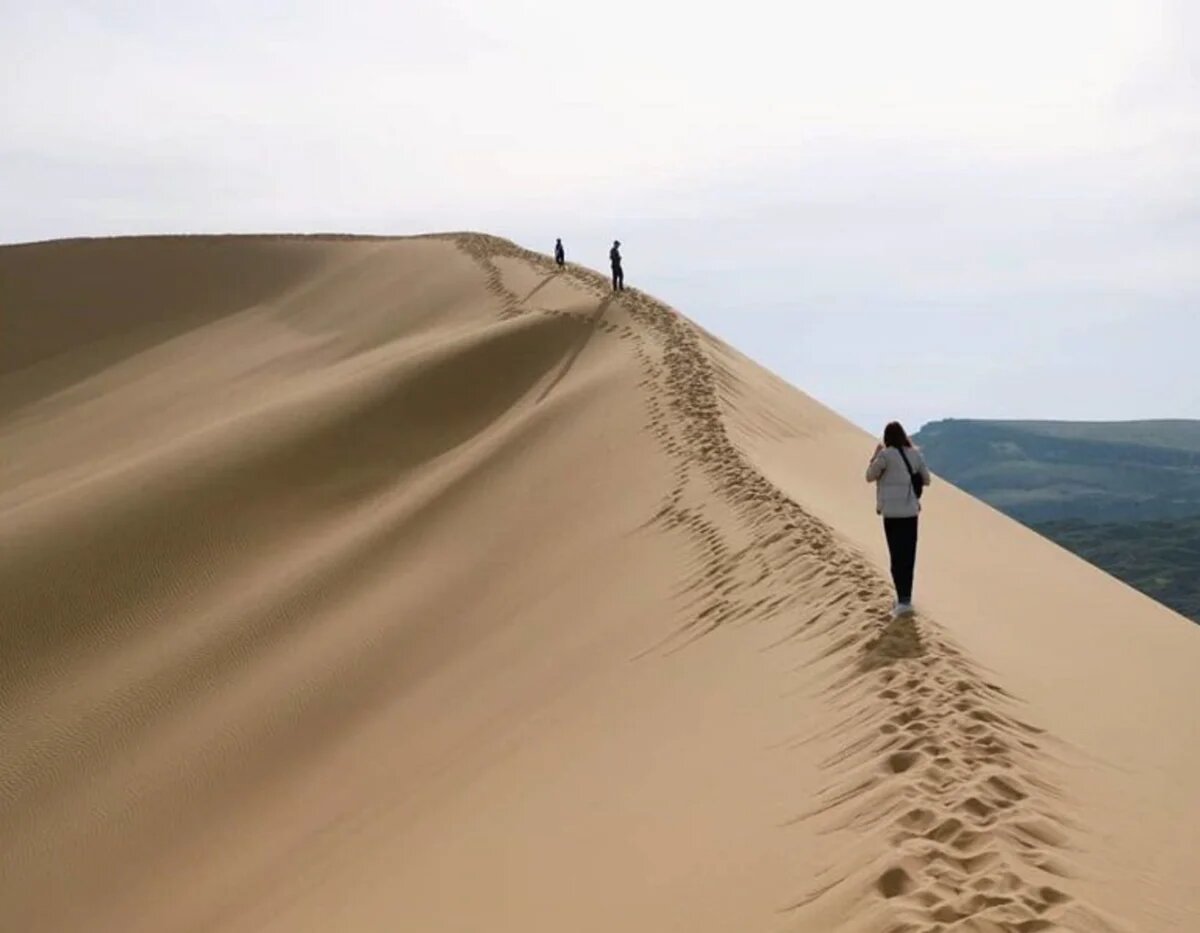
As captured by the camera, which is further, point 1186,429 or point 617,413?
point 1186,429

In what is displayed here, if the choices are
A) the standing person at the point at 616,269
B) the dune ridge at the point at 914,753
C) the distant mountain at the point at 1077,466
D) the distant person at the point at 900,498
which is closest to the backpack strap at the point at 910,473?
the distant person at the point at 900,498

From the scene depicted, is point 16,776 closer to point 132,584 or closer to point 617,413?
point 132,584

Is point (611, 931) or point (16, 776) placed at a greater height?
point (611, 931)

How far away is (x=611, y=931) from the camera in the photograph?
465 cm

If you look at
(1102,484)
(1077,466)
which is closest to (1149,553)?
(1102,484)

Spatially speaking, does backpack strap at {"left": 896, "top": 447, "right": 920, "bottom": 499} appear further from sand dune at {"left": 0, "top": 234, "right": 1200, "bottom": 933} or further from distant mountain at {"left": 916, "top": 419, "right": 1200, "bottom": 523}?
distant mountain at {"left": 916, "top": 419, "right": 1200, "bottom": 523}

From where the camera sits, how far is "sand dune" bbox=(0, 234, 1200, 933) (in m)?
4.72

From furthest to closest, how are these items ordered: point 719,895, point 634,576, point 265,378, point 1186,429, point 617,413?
point 1186,429
point 265,378
point 617,413
point 634,576
point 719,895

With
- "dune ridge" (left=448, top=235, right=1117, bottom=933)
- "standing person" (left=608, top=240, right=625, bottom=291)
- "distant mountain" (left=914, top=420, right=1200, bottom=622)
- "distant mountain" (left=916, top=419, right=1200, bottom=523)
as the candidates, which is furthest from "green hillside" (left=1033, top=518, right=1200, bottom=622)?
"dune ridge" (left=448, top=235, right=1117, bottom=933)

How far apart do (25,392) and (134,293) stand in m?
10.0

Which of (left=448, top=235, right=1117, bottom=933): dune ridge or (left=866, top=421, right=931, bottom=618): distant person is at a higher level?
(left=866, top=421, right=931, bottom=618): distant person

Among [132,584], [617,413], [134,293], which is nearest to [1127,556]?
[134,293]

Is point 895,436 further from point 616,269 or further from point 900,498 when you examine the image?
point 616,269

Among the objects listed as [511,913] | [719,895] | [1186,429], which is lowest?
[1186,429]
